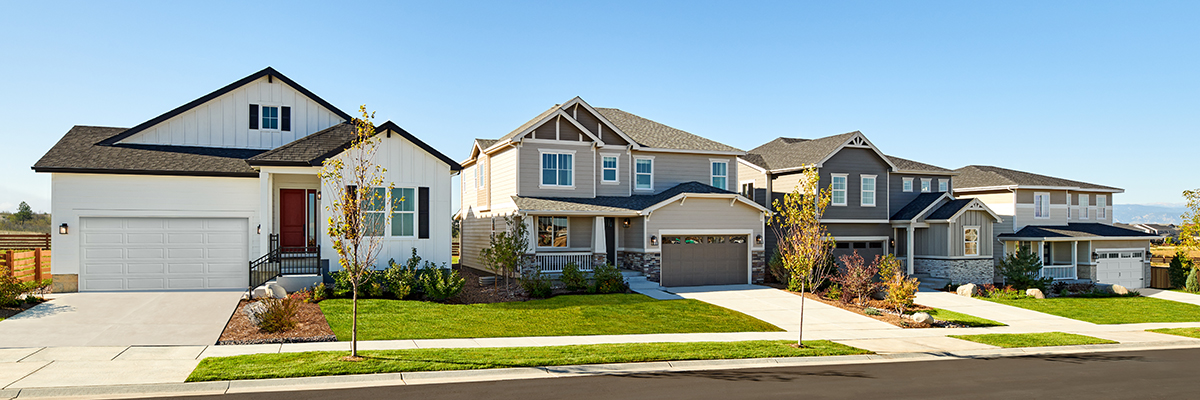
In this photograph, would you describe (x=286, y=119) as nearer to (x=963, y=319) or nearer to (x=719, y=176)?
(x=719, y=176)

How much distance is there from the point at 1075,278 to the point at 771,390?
32.2 metres

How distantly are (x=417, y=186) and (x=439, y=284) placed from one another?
11.4 ft

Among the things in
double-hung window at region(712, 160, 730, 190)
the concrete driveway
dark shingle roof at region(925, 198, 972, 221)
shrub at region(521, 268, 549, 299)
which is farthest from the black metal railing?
dark shingle roof at region(925, 198, 972, 221)

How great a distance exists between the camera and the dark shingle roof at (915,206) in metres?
31.6

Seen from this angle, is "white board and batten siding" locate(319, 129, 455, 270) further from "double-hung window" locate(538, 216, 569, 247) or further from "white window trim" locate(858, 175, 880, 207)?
"white window trim" locate(858, 175, 880, 207)

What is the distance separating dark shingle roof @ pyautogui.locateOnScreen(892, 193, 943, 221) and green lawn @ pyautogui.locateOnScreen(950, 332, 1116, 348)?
47.3 ft

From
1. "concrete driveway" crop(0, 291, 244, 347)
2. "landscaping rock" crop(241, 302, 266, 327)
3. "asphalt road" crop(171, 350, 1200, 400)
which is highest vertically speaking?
"landscaping rock" crop(241, 302, 266, 327)

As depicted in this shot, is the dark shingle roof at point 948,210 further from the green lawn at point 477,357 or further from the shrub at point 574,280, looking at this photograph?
the green lawn at point 477,357

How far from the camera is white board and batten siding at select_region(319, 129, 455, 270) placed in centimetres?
2097

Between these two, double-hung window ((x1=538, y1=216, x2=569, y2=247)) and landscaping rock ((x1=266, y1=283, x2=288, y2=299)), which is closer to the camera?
landscaping rock ((x1=266, y1=283, x2=288, y2=299))

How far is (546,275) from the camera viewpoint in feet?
79.6

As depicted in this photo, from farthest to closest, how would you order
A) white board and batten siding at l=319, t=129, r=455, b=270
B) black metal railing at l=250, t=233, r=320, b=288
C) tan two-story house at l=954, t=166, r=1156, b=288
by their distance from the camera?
tan two-story house at l=954, t=166, r=1156, b=288
white board and batten siding at l=319, t=129, r=455, b=270
black metal railing at l=250, t=233, r=320, b=288

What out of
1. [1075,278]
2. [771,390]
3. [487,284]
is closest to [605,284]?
[487,284]

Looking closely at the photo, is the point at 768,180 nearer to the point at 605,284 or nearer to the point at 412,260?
the point at 605,284
